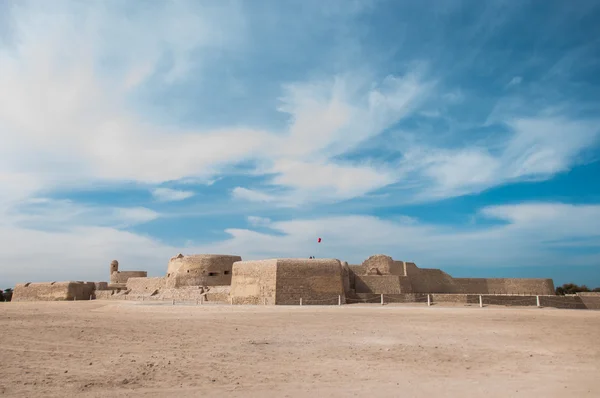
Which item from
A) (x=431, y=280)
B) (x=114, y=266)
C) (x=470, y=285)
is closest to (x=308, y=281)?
(x=431, y=280)

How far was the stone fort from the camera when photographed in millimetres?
23062

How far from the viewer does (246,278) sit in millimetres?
24656

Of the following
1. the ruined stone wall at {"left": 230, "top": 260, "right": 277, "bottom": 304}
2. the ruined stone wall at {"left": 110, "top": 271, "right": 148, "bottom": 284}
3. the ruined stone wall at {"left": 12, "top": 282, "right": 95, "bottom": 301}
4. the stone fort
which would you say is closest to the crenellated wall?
the stone fort

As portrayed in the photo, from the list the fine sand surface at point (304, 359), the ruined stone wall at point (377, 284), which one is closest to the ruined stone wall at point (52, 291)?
the ruined stone wall at point (377, 284)

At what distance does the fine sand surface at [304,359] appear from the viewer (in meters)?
5.52

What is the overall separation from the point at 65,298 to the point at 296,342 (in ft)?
102

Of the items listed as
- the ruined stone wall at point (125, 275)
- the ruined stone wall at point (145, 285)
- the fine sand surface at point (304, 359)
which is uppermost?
the ruined stone wall at point (125, 275)

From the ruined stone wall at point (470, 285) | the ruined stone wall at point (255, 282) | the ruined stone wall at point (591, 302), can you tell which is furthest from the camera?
the ruined stone wall at point (470, 285)

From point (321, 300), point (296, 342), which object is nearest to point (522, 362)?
point (296, 342)

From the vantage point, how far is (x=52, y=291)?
34000 millimetres

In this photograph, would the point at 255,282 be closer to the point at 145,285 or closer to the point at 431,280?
the point at 431,280

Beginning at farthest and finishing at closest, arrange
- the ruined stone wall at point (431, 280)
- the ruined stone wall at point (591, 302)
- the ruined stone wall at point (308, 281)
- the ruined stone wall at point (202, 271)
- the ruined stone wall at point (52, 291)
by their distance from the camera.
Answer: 1. the ruined stone wall at point (52, 291)
2. the ruined stone wall at point (202, 271)
3. the ruined stone wall at point (431, 280)
4. the ruined stone wall at point (591, 302)
5. the ruined stone wall at point (308, 281)

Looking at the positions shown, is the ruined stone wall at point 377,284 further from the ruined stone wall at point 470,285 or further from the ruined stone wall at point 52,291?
the ruined stone wall at point 52,291

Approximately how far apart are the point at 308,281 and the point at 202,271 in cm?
1330
